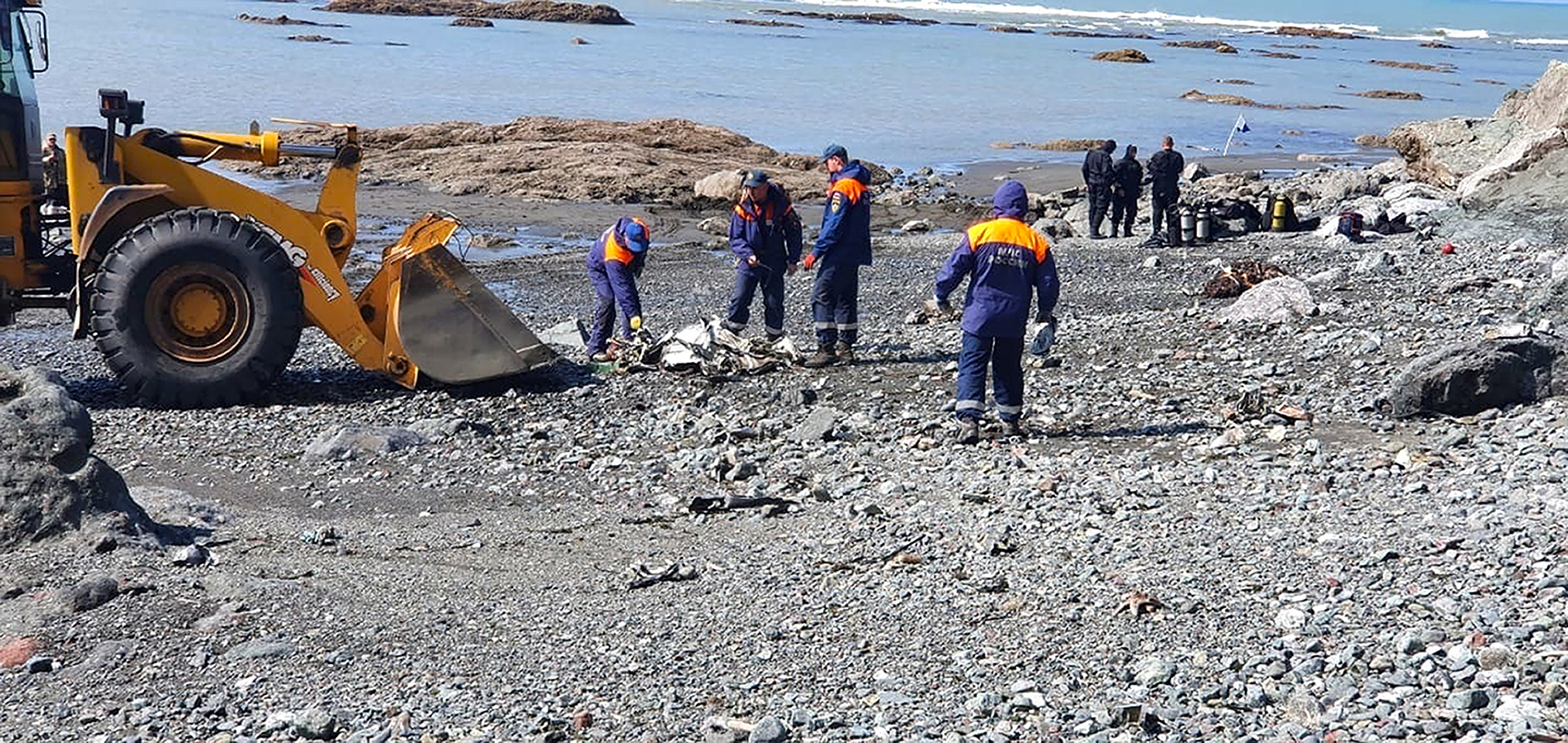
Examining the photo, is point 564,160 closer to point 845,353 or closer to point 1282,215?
point 1282,215

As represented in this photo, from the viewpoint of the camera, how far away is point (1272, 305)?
13.1m

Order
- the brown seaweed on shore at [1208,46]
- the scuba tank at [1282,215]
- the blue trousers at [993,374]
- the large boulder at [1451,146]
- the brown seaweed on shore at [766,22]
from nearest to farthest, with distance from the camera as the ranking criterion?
the blue trousers at [993,374] < the scuba tank at [1282,215] < the large boulder at [1451,146] < the brown seaweed on shore at [1208,46] < the brown seaweed on shore at [766,22]

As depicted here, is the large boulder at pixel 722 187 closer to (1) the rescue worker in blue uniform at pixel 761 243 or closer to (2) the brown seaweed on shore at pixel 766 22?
(1) the rescue worker in blue uniform at pixel 761 243

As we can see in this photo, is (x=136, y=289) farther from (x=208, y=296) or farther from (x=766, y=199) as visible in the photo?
(x=766, y=199)

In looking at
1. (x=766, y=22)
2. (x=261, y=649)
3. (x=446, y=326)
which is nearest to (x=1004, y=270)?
(x=446, y=326)

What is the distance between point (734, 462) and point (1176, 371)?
3.57 m

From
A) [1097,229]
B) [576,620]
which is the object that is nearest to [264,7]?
[1097,229]

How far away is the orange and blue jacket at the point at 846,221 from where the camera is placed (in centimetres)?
1212

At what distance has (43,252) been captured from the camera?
11.2 m

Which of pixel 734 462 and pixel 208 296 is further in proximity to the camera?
pixel 208 296

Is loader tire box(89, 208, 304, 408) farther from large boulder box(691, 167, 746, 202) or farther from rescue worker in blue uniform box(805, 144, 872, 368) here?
large boulder box(691, 167, 746, 202)

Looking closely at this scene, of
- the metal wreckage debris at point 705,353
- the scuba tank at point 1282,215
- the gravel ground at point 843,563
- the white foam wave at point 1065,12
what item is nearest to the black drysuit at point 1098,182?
the scuba tank at point 1282,215

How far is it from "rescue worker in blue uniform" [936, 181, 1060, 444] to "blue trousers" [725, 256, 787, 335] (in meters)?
2.76

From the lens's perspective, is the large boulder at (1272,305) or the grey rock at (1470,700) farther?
the large boulder at (1272,305)
